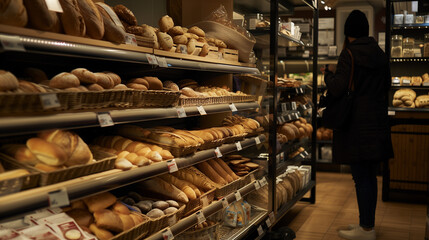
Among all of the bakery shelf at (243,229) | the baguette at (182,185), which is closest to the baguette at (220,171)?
the bakery shelf at (243,229)

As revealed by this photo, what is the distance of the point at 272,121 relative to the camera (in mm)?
4016

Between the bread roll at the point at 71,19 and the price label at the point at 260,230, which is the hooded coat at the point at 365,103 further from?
the bread roll at the point at 71,19

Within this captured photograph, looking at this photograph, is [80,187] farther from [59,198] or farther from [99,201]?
[99,201]

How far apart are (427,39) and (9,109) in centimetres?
582

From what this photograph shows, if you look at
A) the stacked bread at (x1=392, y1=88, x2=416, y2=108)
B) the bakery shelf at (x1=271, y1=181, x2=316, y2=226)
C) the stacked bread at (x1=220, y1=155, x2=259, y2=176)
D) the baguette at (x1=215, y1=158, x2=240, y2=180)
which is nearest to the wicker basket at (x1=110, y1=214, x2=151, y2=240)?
the baguette at (x1=215, y1=158, x2=240, y2=180)

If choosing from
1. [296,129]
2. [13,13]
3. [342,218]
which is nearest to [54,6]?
[13,13]

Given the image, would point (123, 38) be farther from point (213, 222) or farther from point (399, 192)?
point (399, 192)

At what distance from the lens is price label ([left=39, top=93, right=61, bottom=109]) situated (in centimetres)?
168

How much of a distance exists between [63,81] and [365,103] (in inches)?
111

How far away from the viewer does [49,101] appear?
1704 mm

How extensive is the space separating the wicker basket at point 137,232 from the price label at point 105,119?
1.61 feet

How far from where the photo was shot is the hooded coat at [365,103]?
3971 mm

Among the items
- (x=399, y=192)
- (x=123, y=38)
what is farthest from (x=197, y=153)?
(x=399, y=192)

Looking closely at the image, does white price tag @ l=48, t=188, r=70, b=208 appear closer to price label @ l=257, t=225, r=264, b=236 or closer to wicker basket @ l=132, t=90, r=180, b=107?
wicker basket @ l=132, t=90, r=180, b=107
